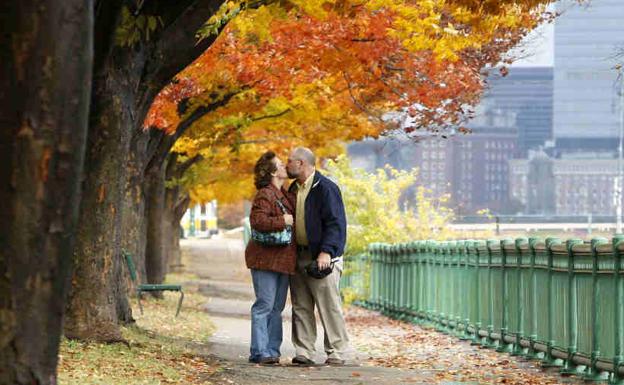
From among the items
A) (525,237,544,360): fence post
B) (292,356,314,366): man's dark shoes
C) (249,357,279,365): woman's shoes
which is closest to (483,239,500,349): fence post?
(525,237,544,360): fence post

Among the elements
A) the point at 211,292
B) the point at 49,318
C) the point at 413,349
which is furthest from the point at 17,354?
the point at 211,292

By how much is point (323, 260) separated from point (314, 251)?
298 mm

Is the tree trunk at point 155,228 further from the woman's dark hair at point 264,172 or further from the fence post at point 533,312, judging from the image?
the woman's dark hair at point 264,172

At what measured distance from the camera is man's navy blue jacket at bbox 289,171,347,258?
1250cm

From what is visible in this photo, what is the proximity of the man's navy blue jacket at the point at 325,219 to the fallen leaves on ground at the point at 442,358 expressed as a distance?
1.41m

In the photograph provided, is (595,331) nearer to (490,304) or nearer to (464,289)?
(490,304)

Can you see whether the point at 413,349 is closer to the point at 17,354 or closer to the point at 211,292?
the point at 17,354

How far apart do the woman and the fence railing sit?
243cm

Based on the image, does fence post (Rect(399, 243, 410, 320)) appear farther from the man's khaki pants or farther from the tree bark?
the man's khaki pants

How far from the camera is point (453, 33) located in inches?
699

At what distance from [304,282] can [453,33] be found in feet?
19.1

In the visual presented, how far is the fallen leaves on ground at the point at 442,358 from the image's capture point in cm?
1241

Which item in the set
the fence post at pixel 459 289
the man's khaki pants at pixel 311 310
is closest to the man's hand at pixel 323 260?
the man's khaki pants at pixel 311 310

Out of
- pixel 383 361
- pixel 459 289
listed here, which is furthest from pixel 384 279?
pixel 383 361
